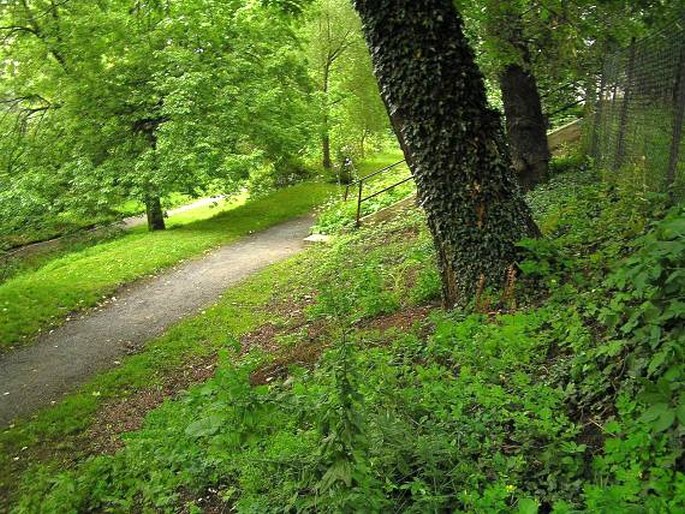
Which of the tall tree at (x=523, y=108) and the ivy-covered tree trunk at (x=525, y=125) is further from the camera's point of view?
the ivy-covered tree trunk at (x=525, y=125)

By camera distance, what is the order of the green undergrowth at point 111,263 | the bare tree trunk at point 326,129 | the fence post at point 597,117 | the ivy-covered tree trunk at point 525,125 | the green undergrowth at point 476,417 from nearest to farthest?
the green undergrowth at point 476,417, the fence post at point 597,117, the ivy-covered tree trunk at point 525,125, the green undergrowth at point 111,263, the bare tree trunk at point 326,129

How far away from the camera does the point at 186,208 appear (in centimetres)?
2666

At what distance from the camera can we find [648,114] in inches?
229

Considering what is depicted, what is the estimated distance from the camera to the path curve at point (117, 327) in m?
8.03

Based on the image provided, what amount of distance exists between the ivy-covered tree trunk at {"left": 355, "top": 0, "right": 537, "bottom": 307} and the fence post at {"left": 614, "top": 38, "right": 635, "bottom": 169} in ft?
9.46

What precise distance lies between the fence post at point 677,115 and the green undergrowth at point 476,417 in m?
0.34

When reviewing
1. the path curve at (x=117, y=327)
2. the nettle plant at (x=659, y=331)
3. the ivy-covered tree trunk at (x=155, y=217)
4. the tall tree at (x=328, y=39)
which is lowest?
the path curve at (x=117, y=327)

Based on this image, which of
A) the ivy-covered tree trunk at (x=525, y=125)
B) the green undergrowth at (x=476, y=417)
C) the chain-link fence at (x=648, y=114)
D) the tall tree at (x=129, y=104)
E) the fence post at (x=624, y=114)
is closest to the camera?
the green undergrowth at (x=476, y=417)

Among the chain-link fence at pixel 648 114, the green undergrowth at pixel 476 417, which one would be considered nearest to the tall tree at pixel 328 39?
the chain-link fence at pixel 648 114

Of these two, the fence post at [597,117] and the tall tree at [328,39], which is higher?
the tall tree at [328,39]

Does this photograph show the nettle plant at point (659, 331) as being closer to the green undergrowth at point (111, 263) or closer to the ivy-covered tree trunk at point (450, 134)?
the ivy-covered tree trunk at point (450, 134)

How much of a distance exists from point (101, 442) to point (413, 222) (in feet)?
24.8

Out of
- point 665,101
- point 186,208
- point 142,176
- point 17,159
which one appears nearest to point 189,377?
point 665,101

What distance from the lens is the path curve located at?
803 cm
